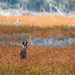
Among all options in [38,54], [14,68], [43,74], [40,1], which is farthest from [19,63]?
[40,1]

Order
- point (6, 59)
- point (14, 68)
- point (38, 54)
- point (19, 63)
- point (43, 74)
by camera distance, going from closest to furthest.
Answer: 1. point (43, 74)
2. point (14, 68)
3. point (19, 63)
4. point (6, 59)
5. point (38, 54)

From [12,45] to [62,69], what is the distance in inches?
155

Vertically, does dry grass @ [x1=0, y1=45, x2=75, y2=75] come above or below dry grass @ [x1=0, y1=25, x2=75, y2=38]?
above

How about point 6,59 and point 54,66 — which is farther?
point 6,59

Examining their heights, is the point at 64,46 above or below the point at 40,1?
above

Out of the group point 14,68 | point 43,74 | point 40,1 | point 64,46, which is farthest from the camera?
point 40,1

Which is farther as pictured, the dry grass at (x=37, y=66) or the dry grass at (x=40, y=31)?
the dry grass at (x=40, y=31)

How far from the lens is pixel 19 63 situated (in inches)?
226

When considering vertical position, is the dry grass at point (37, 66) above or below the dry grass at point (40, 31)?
above

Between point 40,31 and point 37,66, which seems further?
point 40,31

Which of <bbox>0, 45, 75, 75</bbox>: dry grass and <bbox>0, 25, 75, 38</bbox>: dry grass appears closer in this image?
<bbox>0, 45, 75, 75</bbox>: dry grass

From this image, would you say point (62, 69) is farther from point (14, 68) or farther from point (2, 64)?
point (2, 64)

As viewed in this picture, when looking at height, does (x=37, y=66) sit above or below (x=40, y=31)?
above

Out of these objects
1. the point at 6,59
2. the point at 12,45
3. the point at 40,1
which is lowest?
the point at 40,1
